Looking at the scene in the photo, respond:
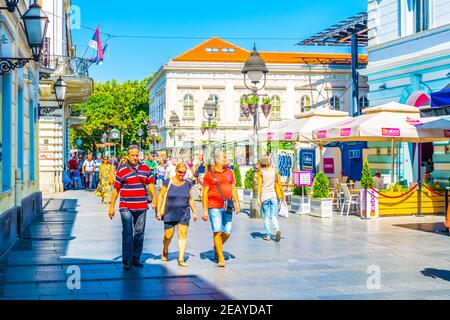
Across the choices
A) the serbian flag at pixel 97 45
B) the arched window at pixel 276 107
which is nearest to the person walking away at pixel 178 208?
the serbian flag at pixel 97 45

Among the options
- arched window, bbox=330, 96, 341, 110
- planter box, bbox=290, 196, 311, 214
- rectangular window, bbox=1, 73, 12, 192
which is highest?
arched window, bbox=330, 96, 341, 110

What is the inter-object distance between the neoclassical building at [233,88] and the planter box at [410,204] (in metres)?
46.4

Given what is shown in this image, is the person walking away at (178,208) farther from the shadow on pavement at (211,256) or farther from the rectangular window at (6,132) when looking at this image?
the rectangular window at (6,132)

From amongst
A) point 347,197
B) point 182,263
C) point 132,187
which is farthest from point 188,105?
point 132,187

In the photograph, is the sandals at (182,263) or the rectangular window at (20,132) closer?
the sandals at (182,263)

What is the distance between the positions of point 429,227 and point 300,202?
14.1 feet

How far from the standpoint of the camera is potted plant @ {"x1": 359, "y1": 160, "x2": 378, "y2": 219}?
16484mm

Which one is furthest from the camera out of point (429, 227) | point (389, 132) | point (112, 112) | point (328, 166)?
point (112, 112)

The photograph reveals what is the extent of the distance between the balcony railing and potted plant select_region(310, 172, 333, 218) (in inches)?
541

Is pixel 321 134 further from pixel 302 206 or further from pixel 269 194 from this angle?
pixel 269 194

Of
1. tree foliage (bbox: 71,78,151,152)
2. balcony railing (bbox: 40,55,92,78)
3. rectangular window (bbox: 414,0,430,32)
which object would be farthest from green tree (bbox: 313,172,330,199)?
tree foliage (bbox: 71,78,151,152)

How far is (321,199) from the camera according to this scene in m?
17.0

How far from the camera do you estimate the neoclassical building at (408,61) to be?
19594mm

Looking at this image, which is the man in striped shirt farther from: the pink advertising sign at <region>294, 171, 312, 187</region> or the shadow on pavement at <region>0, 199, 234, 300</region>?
the pink advertising sign at <region>294, 171, 312, 187</region>
